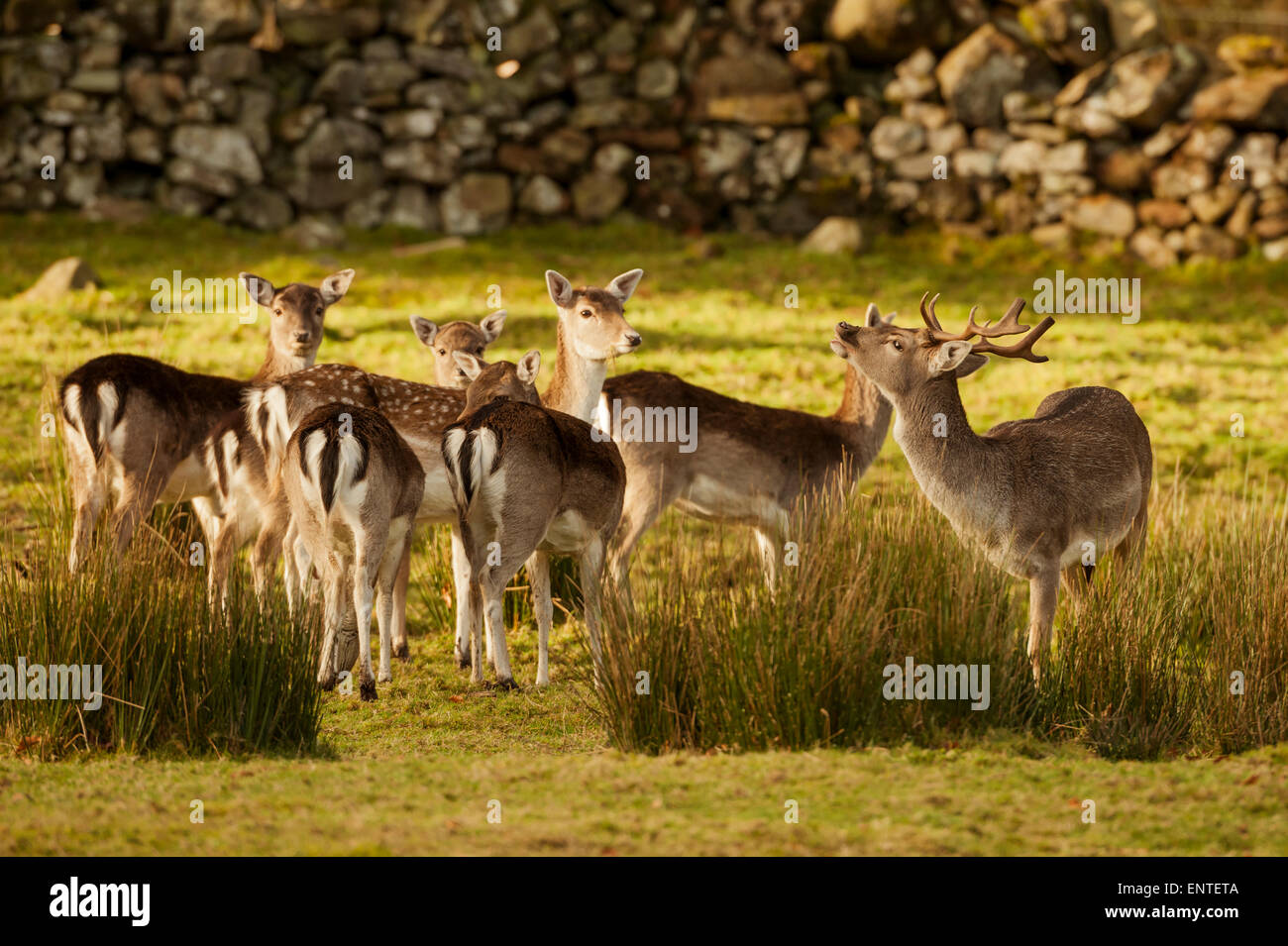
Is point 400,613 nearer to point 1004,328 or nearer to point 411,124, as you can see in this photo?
point 1004,328

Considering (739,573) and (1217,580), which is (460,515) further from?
(1217,580)

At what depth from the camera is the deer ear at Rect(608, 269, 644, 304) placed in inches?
367

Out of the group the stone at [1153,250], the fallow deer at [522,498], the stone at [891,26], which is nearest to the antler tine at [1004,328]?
the fallow deer at [522,498]

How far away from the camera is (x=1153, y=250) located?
20094 millimetres

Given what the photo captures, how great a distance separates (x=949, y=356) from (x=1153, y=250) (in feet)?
45.8

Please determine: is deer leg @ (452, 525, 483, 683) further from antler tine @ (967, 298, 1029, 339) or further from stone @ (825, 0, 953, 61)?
stone @ (825, 0, 953, 61)

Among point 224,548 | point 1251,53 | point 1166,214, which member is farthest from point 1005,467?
point 1251,53

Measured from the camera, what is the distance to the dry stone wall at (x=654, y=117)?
66.4 feet

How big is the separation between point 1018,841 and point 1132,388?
33.0ft

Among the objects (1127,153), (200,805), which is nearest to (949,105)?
(1127,153)

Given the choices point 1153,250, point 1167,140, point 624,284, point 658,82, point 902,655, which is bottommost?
point 902,655

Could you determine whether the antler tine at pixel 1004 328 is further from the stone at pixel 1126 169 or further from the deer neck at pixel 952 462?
the stone at pixel 1126 169

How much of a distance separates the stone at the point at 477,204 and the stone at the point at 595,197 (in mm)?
983

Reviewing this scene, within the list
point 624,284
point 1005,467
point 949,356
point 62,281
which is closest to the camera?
point 949,356
